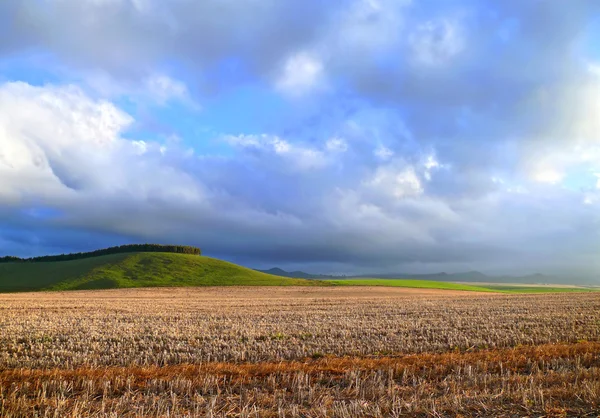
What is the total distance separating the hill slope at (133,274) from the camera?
108 meters

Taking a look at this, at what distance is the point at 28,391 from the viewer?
10.2 metres

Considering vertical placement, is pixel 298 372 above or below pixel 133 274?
above

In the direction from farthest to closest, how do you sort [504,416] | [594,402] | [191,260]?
[191,260] < [594,402] < [504,416]

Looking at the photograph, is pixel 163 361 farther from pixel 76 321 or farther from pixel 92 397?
pixel 76 321

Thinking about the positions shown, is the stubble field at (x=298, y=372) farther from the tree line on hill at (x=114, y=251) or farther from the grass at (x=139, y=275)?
the tree line on hill at (x=114, y=251)

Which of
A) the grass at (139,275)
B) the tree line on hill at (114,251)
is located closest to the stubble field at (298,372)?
the grass at (139,275)

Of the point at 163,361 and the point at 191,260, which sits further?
the point at 191,260

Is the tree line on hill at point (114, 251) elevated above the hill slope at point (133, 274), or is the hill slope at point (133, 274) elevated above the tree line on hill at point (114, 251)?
the tree line on hill at point (114, 251)

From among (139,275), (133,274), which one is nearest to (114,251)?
(133,274)

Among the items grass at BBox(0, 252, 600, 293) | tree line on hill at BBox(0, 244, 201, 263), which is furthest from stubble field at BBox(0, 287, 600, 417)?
tree line on hill at BBox(0, 244, 201, 263)

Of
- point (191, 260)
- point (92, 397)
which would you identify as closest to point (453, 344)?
point (92, 397)

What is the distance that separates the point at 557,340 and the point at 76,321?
2869 cm

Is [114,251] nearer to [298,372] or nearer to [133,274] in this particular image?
[133,274]

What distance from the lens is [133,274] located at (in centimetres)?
11750
